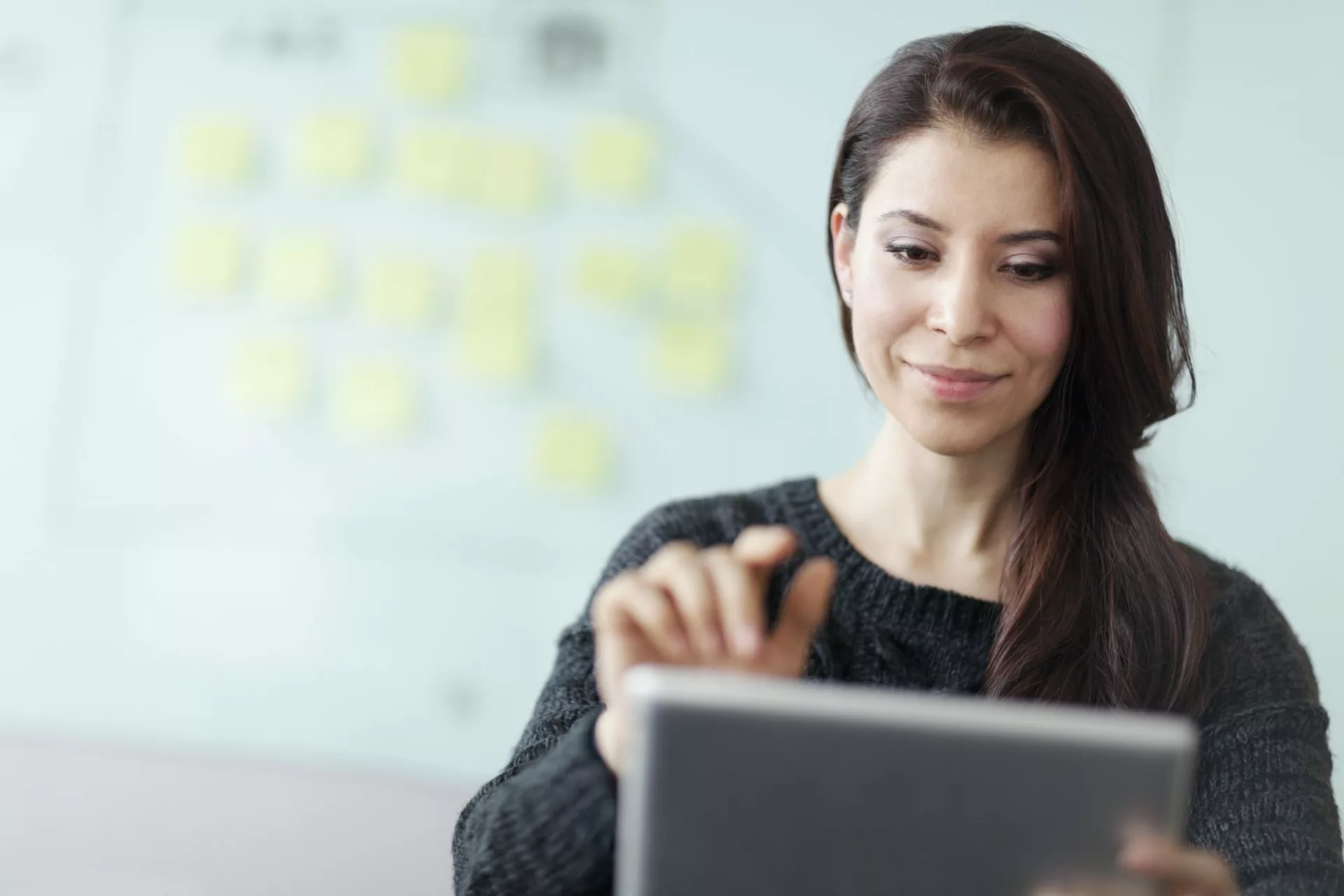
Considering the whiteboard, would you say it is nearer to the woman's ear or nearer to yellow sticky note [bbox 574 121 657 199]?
yellow sticky note [bbox 574 121 657 199]

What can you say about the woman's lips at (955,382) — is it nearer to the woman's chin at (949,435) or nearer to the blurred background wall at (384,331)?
the woman's chin at (949,435)

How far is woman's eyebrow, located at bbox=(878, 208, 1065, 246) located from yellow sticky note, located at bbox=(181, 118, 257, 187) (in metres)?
1.16

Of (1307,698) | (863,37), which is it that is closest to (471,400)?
(863,37)

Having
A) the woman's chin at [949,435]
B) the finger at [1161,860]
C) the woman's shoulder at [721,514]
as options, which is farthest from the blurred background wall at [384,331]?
the finger at [1161,860]

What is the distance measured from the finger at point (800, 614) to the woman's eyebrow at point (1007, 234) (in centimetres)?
43

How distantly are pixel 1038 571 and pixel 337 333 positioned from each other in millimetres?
1106

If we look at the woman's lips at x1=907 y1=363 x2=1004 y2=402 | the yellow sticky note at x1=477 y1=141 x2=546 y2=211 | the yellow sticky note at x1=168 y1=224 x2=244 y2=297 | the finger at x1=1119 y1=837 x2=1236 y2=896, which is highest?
the yellow sticky note at x1=477 y1=141 x2=546 y2=211

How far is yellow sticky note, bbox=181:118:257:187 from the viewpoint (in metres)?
1.85

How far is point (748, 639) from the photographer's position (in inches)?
25.7

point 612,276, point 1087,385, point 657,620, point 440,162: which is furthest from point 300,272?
point 657,620

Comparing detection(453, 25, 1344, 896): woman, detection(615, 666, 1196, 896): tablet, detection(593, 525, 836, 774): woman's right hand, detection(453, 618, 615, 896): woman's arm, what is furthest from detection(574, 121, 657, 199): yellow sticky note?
detection(615, 666, 1196, 896): tablet

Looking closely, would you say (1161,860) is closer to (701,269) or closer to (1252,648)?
(1252,648)

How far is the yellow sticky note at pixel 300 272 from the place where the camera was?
1832 millimetres

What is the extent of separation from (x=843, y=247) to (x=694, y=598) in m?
0.61
